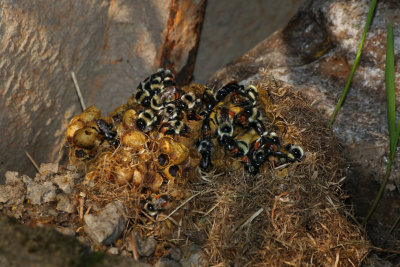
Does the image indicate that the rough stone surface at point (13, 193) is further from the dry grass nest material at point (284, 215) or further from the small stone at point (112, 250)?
the dry grass nest material at point (284, 215)

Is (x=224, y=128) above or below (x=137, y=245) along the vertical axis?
above

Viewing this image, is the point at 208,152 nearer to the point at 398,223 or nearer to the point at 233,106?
the point at 233,106

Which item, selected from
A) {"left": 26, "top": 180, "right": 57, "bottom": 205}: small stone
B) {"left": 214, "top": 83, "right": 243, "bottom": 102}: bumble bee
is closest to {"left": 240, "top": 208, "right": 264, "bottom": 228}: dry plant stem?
{"left": 214, "top": 83, "right": 243, "bottom": 102}: bumble bee

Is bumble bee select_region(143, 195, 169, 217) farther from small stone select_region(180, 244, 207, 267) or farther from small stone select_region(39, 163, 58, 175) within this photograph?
small stone select_region(39, 163, 58, 175)

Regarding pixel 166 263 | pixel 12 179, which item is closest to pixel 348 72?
pixel 166 263

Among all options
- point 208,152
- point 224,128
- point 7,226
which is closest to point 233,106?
point 224,128
